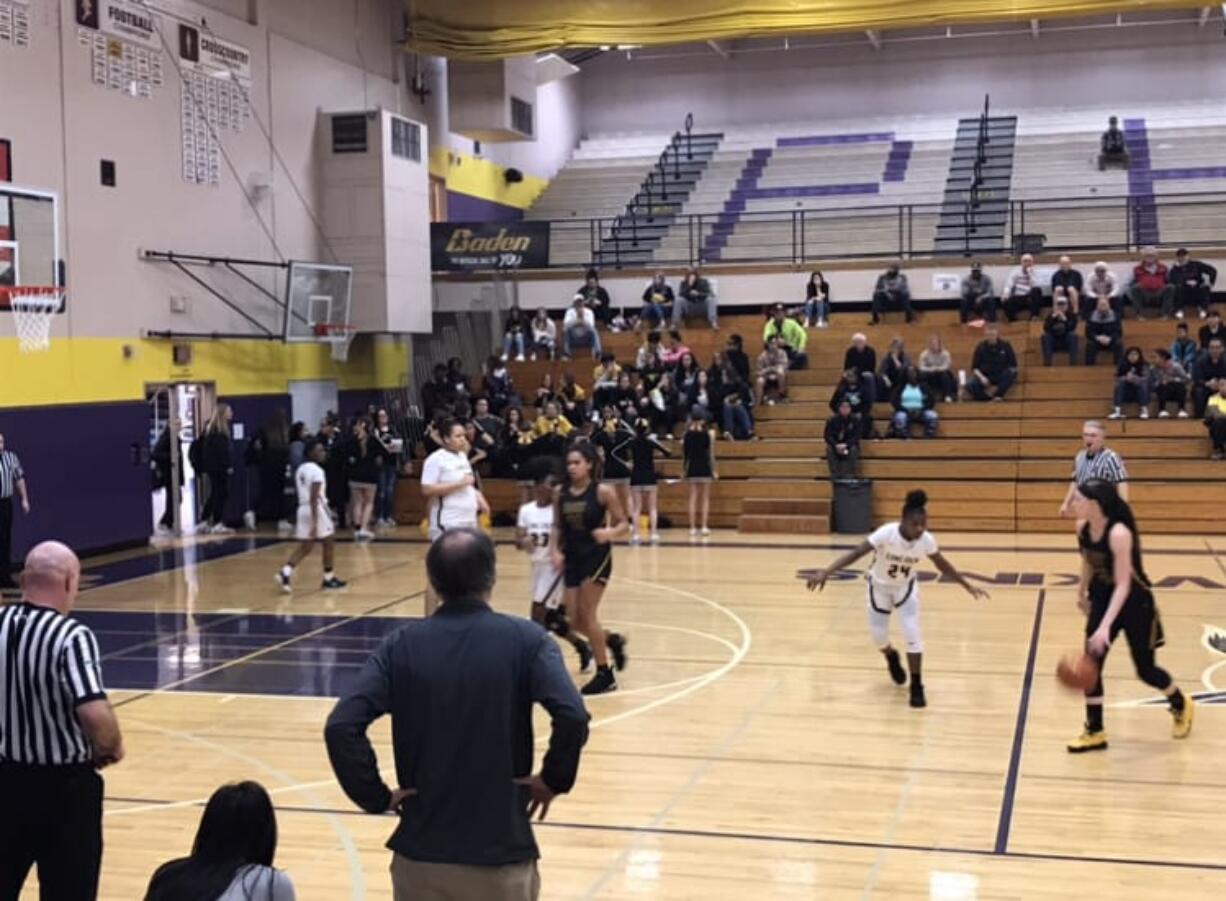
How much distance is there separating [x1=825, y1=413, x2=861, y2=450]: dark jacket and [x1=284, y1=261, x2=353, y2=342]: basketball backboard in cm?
844

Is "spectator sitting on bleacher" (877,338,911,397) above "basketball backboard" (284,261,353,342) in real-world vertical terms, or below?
below

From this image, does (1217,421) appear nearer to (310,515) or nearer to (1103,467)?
(1103,467)

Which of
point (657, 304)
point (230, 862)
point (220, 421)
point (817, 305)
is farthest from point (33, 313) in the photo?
point (230, 862)

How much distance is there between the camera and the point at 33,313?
17422mm

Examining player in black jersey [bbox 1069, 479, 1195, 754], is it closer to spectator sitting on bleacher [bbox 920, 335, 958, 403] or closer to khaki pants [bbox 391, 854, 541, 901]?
khaki pants [bbox 391, 854, 541, 901]

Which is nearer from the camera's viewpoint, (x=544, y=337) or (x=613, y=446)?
(x=613, y=446)

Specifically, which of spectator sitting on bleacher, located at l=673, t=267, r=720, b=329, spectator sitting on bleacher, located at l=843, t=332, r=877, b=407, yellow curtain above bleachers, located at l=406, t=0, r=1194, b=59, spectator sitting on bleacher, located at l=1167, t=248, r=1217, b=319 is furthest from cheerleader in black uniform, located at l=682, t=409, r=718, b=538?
spectator sitting on bleacher, located at l=1167, t=248, r=1217, b=319

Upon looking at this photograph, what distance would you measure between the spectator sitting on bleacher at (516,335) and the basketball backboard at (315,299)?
351 cm

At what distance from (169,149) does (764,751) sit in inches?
620

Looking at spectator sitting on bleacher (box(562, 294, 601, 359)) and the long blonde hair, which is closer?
the long blonde hair

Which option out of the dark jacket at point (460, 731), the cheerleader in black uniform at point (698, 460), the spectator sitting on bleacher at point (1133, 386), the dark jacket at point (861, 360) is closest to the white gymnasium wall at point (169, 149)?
the cheerleader in black uniform at point (698, 460)

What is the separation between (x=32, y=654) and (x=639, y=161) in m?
32.4

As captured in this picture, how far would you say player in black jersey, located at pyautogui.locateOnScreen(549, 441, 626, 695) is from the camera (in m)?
9.98

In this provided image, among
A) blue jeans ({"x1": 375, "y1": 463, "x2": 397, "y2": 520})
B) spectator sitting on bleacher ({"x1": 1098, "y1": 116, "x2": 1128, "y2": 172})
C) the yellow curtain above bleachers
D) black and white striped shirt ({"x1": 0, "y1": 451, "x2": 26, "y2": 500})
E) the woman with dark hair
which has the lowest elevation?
blue jeans ({"x1": 375, "y1": 463, "x2": 397, "y2": 520})
